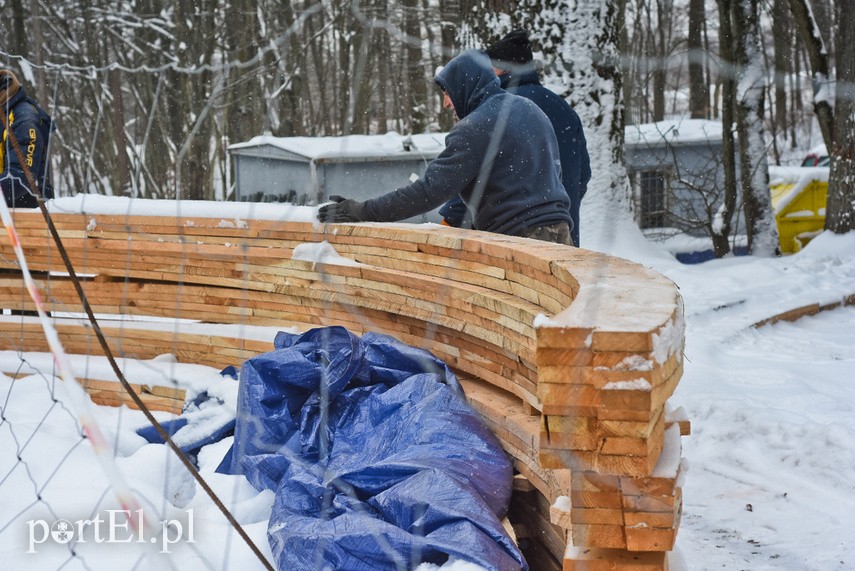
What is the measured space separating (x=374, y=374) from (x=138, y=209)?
2.36 meters

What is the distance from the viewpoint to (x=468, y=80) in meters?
4.86

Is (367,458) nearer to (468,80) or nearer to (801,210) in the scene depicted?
(468,80)

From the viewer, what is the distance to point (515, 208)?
15.5 feet

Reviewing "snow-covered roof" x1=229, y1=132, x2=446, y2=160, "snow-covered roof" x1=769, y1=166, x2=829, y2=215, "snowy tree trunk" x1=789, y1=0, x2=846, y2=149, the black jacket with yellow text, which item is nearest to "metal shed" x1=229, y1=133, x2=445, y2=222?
"snow-covered roof" x1=229, y1=132, x2=446, y2=160

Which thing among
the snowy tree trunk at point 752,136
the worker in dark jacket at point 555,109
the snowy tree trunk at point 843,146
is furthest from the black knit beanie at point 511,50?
the snowy tree trunk at point 752,136

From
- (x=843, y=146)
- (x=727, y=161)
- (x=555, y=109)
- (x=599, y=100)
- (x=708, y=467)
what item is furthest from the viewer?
(x=727, y=161)

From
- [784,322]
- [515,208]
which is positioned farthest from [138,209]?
[784,322]

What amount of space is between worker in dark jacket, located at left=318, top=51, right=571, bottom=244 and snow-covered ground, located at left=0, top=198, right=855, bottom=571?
83cm

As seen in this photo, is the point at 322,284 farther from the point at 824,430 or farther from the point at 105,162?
the point at 105,162

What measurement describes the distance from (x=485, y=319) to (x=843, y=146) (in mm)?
8510

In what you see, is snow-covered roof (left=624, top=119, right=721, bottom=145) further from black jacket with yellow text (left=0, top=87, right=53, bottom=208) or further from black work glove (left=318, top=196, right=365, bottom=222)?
black work glove (left=318, top=196, right=365, bottom=222)

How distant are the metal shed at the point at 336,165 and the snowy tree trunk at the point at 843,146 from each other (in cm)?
445

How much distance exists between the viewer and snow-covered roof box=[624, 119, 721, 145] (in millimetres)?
15359

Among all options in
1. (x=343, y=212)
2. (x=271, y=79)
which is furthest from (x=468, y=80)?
(x=271, y=79)
